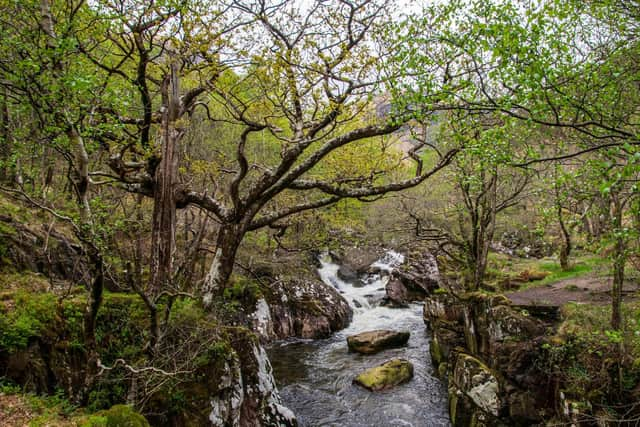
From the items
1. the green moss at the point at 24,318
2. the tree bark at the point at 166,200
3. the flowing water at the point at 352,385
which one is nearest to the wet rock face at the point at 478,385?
the flowing water at the point at 352,385

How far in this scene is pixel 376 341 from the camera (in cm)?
1534

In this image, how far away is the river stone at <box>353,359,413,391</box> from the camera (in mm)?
11906

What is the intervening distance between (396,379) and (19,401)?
403 inches

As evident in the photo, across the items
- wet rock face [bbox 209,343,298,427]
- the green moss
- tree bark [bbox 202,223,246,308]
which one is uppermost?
tree bark [bbox 202,223,246,308]

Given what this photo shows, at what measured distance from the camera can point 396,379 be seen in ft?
40.1

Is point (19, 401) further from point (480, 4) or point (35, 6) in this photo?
point (480, 4)

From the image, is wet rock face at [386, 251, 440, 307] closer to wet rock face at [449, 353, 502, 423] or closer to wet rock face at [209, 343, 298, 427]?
wet rock face at [449, 353, 502, 423]

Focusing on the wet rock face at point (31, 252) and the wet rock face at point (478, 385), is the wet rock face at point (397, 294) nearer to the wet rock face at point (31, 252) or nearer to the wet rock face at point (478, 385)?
the wet rock face at point (478, 385)

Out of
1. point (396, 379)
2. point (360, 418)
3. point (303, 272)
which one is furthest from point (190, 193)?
point (303, 272)

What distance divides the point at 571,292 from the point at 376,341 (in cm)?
742

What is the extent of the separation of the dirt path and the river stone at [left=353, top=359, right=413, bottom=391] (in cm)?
432

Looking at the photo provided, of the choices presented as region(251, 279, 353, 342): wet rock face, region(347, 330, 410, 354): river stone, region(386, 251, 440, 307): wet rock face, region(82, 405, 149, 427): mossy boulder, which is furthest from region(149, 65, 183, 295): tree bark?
region(386, 251, 440, 307): wet rock face

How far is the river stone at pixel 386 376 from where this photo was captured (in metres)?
11.9

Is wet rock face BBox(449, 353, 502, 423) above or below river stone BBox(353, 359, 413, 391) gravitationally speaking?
above
